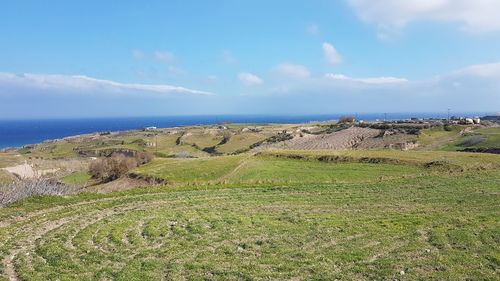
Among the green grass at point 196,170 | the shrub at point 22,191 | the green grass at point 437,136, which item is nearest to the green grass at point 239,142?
the green grass at point 437,136

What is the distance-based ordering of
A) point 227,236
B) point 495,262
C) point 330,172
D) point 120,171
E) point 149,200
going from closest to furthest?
point 495,262 < point 227,236 < point 149,200 < point 330,172 < point 120,171

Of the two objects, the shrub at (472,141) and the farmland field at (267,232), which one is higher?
the farmland field at (267,232)

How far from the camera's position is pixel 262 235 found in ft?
59.9

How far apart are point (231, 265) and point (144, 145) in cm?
13092

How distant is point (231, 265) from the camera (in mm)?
14422

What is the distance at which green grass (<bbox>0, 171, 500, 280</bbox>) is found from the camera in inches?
546

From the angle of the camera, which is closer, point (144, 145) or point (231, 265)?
point (231, 265)

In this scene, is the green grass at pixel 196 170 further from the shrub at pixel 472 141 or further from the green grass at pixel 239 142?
the green grass at pixel 239 142

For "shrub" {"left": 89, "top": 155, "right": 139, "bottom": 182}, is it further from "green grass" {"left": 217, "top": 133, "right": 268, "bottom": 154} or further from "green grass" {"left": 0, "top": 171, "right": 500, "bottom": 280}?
"green grass" {"left": 217, "top": 133, "right": 268, "bottom": 154}

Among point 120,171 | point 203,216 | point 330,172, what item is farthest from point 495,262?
point 120,171

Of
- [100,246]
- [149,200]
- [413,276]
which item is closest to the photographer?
[413,276]

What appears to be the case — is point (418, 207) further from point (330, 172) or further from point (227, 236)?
point (330, 172)

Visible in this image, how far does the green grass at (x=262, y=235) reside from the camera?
1386 centimetres

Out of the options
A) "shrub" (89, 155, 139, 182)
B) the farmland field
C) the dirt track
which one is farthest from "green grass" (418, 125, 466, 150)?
"shrub" (89, 155, 139, 182)
